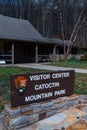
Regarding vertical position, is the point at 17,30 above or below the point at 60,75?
above

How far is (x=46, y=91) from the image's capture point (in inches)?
244

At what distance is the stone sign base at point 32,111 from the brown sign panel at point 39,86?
0.40 feet

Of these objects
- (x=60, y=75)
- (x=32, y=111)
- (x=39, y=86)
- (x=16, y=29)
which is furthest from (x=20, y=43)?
(x=32, y=111)

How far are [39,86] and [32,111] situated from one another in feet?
1.94

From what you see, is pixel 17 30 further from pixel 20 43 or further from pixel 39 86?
pixel 39 86

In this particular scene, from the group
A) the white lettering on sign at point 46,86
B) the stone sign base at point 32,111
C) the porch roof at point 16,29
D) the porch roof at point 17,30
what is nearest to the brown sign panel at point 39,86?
the white lettering on sign at point 46,86

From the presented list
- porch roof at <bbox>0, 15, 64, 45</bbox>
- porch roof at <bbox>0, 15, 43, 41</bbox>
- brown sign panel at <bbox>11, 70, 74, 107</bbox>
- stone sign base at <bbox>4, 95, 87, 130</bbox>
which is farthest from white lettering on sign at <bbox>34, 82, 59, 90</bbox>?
porch roof at <bbox>0, 15, 43, 41</bbox>

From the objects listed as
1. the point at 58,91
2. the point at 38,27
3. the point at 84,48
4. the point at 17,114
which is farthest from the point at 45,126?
the point at 38,27

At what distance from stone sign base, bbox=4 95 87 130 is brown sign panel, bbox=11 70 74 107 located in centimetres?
12

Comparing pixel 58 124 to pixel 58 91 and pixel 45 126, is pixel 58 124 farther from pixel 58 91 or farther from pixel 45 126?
pixel 58 91

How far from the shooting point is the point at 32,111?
578 centimetres

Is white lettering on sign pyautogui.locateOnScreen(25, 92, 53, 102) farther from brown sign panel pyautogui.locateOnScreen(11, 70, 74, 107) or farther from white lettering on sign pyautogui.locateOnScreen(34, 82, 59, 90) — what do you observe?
white lettering on sign pyautogui.locateOnScreen(34, 82, 59, 90)

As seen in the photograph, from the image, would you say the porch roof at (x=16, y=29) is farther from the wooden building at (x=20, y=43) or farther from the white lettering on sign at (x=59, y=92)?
the white lettering on sign at (x=59, y=92)

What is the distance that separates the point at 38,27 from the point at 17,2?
6413mm
